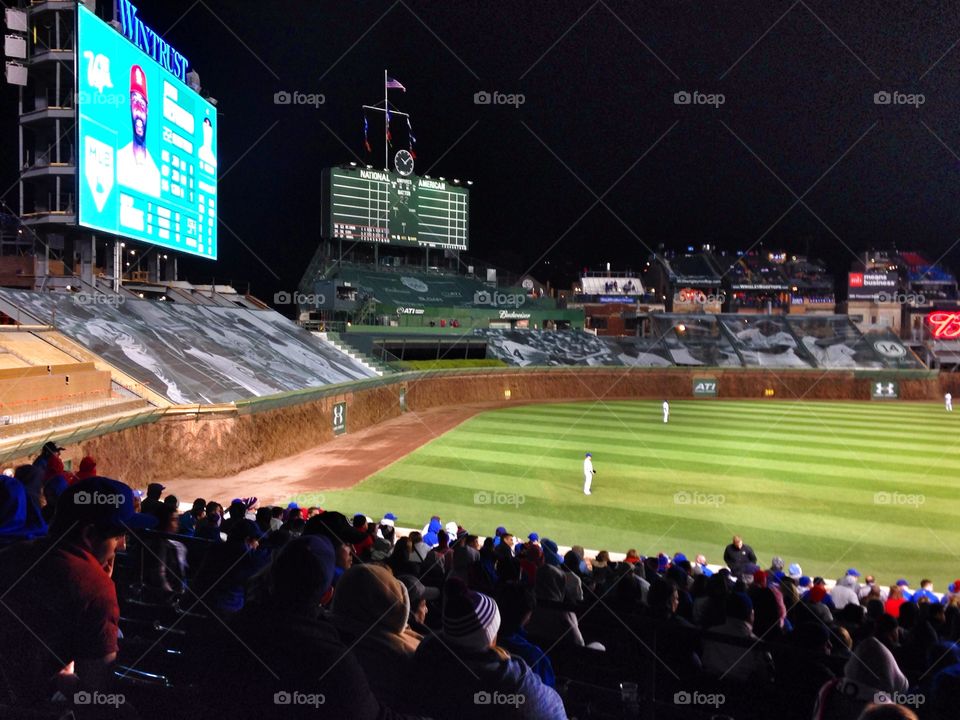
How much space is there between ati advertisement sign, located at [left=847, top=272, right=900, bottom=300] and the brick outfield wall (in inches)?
1140

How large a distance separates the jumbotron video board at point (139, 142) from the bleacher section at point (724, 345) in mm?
21584

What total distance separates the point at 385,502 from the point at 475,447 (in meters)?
7.55

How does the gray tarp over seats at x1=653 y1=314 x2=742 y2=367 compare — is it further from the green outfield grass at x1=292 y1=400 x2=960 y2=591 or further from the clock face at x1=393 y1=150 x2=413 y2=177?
the clock face at x1=393 y1=150 x2=413 y2=177

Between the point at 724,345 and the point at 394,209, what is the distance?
25896 mm

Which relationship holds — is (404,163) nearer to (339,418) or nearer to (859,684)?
(339,418)

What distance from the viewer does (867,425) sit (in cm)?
2952

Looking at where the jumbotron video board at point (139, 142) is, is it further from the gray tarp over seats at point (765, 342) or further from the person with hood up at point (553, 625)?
the gray tarp over seats at point (765, 342)

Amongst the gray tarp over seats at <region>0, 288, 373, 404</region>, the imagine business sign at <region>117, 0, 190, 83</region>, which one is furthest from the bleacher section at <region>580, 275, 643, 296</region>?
the imagine business sign at <region>117, 0, 190, 83</region>

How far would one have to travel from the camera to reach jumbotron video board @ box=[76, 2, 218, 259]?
65.6ft

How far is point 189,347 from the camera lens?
864 inches

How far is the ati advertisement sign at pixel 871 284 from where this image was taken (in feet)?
231

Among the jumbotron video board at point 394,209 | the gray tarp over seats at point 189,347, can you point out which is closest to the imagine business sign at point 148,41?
the gray tarp over seats at point 189,347

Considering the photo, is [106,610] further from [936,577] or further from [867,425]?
[867,425]

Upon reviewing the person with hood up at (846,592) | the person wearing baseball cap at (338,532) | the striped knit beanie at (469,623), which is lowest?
the person with hood up at (846,592)
